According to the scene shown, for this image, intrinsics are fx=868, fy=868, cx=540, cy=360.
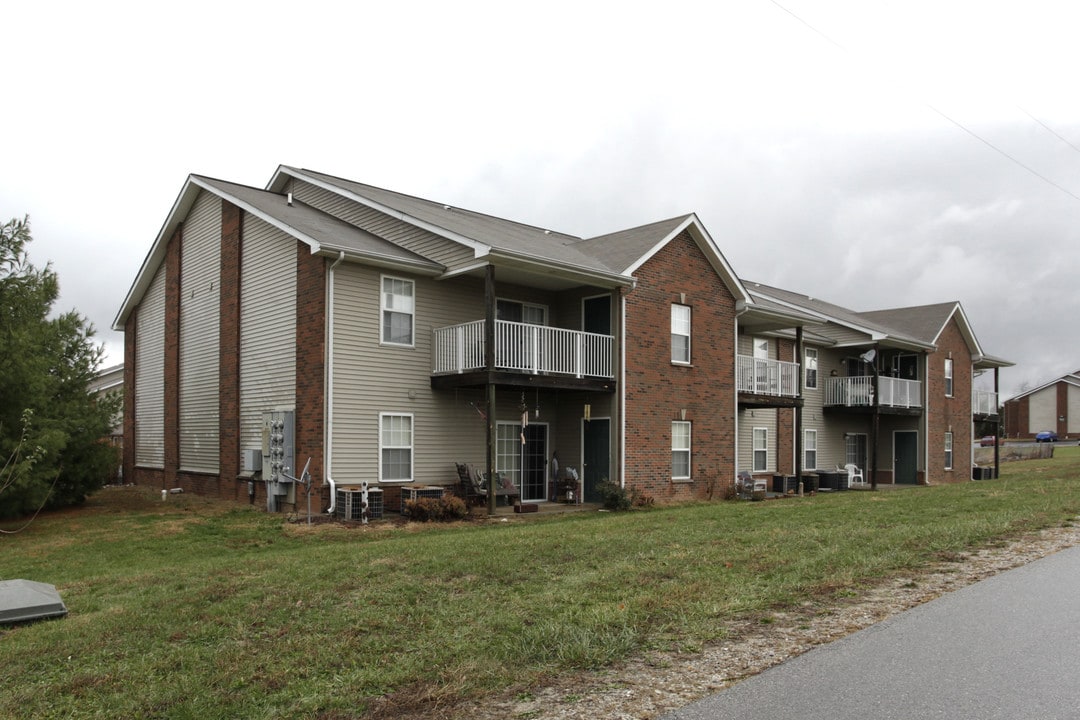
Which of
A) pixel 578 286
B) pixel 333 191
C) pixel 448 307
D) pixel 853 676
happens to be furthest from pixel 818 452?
pixel 853 676

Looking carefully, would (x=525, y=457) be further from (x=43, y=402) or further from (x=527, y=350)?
(x=43, y=402)

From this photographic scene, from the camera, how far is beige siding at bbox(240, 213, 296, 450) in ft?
62.4

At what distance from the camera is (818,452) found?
102 ft

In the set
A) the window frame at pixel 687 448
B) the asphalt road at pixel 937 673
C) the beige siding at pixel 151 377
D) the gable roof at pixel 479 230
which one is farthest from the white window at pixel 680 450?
the asphalt road at pixel 937 673

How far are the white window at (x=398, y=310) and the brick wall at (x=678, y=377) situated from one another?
516cm

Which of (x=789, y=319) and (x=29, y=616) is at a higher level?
(x=789, y=319)

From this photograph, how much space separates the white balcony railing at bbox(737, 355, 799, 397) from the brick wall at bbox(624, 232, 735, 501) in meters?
1.31

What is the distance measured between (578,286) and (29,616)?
1507cm

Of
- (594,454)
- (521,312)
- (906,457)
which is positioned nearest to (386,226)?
(521,312)

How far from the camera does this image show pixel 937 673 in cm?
564

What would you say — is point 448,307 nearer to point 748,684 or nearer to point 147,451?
point 147,451

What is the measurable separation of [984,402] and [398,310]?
1150 inches

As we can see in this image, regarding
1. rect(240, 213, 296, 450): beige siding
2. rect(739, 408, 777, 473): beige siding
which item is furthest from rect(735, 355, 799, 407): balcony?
rect(240, 213, 296, 450): beige siding

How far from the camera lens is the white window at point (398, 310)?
61.4ft
